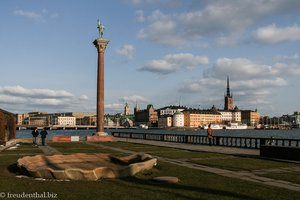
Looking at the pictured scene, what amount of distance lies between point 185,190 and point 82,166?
26.7 feet

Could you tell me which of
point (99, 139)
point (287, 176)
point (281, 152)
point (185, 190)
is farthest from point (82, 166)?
point (99, 139)

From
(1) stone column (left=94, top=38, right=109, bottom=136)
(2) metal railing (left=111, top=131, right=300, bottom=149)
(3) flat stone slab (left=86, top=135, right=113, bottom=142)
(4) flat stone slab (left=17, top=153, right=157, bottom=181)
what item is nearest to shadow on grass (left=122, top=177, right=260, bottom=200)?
(4) flat stone slab (left=17, top=153, right=157, bottom=181)

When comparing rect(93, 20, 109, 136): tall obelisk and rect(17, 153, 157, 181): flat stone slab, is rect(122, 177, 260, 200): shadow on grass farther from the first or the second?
rect(93, 20, 109, 136): tall obelisk

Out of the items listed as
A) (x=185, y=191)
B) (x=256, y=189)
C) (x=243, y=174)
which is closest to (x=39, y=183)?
(x=185, y=191)

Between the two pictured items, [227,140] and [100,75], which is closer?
[227,140]

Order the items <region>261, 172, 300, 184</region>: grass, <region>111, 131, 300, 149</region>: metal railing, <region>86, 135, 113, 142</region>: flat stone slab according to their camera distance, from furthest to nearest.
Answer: <region>86, 135, 113, 142</region>: flat stone slab → <region>111, 131, 300, 149</region>: metal railing → <region>261, 172, 300, 184</region>: grass

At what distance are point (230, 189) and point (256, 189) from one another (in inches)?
32.5

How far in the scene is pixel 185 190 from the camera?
40.2ft

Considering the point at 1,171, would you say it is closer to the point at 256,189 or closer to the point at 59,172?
the point at 59,172

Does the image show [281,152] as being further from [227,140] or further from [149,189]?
[227,140]

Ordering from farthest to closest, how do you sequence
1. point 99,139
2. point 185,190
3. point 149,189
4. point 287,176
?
point 99,139
point 287,176
point 149,189
point 185,190

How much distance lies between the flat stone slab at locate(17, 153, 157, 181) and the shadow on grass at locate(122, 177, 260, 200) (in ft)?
4.08

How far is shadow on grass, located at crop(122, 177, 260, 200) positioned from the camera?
11.4 meters

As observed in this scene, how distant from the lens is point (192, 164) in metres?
20.3
